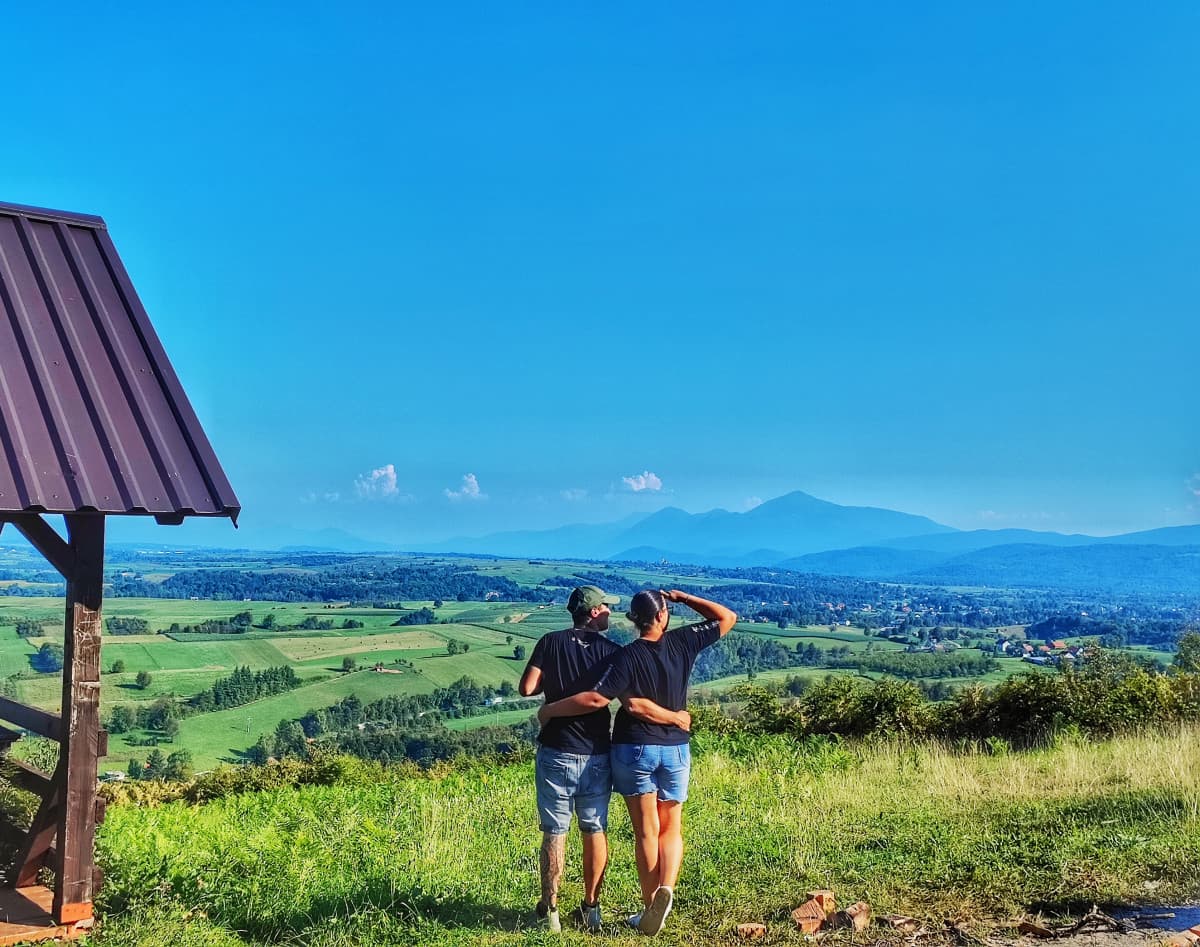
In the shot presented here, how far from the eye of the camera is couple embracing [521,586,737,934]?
556 cm

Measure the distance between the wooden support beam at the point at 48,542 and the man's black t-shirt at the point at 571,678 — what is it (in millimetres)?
2712

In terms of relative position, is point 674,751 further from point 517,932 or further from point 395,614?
point 395,614

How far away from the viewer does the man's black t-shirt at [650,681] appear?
18.2 feet

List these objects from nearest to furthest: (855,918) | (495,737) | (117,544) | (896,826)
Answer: (855,918)
(896,826)
(495,737)
(117,544)

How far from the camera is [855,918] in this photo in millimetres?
5629

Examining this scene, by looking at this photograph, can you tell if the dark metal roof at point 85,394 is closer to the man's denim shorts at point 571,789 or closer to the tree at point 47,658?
the man's denim shorts at point 571,789

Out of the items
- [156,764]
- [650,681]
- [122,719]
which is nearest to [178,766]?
[156,764]

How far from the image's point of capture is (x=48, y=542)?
5422mm

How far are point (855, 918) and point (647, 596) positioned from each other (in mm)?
2271

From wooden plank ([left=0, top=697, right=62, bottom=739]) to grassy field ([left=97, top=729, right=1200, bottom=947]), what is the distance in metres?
1.02

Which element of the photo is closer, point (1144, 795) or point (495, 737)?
point (1144, 795)

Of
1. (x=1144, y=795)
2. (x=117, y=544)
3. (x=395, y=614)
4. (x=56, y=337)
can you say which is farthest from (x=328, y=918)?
(x=117, y=544)

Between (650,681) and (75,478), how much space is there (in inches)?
135

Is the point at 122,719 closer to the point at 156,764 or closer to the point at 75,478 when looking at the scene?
the point at 156,764
